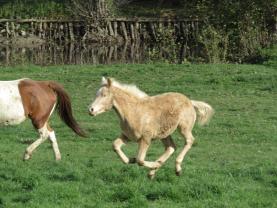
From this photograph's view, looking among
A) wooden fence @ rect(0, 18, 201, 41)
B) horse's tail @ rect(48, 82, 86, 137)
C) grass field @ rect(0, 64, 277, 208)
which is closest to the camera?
grass field @ rect(0, 64, 277, 208)

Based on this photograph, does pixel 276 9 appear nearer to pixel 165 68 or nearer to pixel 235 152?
pixel 165 68

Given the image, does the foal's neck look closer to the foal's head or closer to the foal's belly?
the foal's head

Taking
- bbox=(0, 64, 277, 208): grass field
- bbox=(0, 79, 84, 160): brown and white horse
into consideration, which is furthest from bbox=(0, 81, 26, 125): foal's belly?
bbox=(0, 64, 277, 208): grass field

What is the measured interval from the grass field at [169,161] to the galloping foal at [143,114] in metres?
0.46

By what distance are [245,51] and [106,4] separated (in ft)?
45.3

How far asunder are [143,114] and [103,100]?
2.33 ft

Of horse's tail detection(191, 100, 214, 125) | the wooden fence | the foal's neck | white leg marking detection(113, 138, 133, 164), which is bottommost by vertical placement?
the wooden fence

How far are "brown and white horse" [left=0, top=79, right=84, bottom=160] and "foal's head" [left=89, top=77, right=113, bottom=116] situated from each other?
2.73m

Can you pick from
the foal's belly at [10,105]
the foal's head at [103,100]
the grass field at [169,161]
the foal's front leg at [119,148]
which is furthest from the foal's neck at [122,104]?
the foal's belly at [10,105]

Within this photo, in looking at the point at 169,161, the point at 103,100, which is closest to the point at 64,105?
the point at 169,161

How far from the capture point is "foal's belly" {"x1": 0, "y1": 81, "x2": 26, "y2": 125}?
13.3 m

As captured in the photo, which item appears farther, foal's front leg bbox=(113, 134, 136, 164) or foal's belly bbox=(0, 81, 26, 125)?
foal's belly bbox=(0, 81, 26, 125)

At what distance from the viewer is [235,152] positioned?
47.2 feet

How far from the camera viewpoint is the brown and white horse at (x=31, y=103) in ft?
43.6
